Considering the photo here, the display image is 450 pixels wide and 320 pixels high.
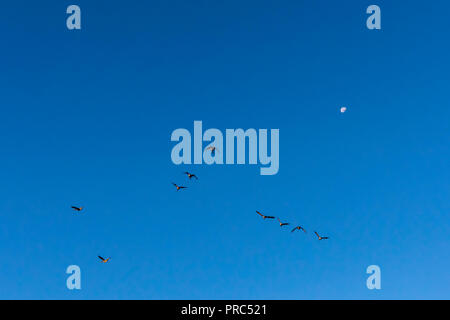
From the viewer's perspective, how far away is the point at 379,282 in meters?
70.9
